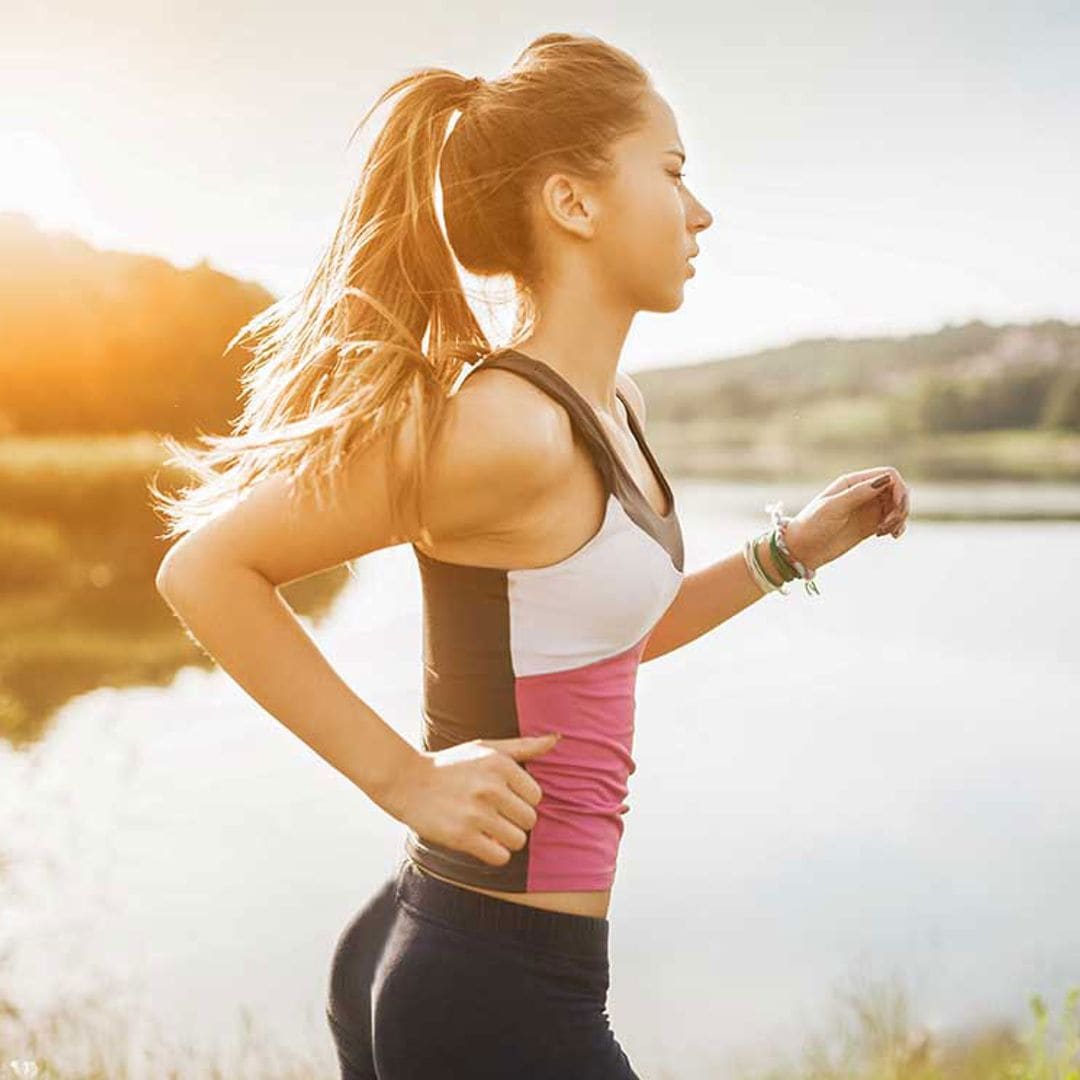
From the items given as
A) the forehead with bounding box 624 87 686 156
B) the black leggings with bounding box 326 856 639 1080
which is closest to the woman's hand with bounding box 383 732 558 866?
the black leggings with bounding box 326 856 639 1080

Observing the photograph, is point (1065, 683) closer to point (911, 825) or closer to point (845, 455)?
point (911, 825)

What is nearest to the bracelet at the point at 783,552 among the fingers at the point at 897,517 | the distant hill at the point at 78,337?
the fingers at the point at 897,517

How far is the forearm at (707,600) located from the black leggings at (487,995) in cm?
52

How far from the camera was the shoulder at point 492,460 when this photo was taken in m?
1.34

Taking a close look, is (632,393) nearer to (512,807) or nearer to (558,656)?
(558,656)

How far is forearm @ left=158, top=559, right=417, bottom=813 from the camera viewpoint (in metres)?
1.35

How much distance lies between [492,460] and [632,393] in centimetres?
52

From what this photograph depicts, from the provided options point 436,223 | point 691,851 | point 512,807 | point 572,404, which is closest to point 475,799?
point 512,807

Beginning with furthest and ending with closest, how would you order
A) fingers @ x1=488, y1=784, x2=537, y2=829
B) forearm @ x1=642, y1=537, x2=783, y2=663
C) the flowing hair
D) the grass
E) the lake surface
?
the lake surface
the grass
forearm @ x1=642, y1=537, x2=783, y2=663
the flowing hair
fingers @ x1=488, y1=784, x2=537, y2=829

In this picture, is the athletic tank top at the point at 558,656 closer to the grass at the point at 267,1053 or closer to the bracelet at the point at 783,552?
the bracelet at the point at 783,552

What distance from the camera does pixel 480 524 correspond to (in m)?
1.38

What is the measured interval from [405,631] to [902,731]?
23.6 ft

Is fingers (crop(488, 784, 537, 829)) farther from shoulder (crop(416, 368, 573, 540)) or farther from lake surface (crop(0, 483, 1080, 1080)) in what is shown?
lake surface (crop(0, 483, 1080, 1080))

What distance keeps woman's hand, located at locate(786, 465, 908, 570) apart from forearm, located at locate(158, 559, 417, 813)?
0.73m
